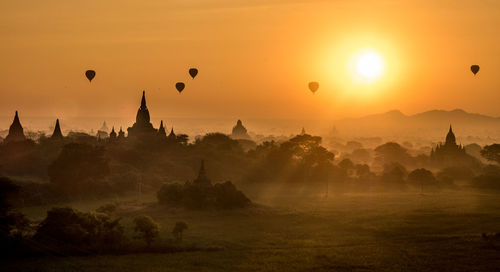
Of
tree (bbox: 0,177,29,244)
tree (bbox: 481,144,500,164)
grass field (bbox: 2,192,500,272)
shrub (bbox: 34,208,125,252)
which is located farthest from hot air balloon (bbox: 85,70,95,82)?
tree (bbox: 481,144,500,164)

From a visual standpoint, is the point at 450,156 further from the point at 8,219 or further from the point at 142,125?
the point at 8,219

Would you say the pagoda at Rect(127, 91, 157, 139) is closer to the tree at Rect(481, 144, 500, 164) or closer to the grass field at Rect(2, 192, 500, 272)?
the grass field at Rect(2, 192, 500, 272)

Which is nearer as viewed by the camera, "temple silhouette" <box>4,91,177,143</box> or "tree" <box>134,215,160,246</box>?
"tree" <box>134,215,160,246</box>

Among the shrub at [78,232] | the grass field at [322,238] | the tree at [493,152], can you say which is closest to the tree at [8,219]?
the shrub at [78,232]

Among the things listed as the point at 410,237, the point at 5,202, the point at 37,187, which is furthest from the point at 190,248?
the point at 37,187

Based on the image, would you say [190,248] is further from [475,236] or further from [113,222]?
[475,236]

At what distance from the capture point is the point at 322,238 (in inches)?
1731

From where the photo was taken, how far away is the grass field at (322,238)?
36.5 metres

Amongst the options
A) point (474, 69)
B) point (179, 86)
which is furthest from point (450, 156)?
point (179, 86)

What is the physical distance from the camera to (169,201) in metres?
59.2

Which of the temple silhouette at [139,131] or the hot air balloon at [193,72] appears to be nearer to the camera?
the hot air balloon at [193,72]

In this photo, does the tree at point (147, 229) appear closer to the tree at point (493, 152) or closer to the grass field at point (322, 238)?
the grass field at point (322, 238)

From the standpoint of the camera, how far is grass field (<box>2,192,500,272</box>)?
120ft

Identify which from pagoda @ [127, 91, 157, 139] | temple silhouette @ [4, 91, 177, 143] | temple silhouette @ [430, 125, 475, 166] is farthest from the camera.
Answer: temple silhouette @ [430, 125, 475, 166]
